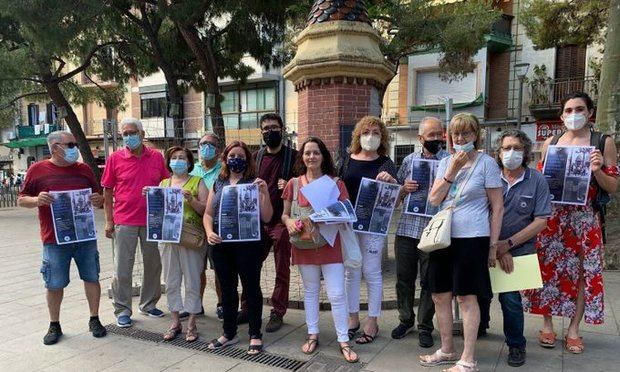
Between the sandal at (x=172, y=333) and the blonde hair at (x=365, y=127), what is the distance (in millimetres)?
2253

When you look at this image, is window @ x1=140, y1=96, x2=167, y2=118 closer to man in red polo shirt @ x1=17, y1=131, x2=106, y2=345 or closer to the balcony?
the balcony

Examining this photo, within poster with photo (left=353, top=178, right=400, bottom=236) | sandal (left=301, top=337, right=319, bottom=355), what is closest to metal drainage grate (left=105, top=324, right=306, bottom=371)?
sandal (left=301, top=337, right=319, bottom=355)

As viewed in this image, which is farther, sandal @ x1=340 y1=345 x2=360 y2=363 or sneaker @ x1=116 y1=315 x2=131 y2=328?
sneaker @ x1=116 y1=315 x2=131 y2=328

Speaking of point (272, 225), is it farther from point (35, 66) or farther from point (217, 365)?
point (35, 66)

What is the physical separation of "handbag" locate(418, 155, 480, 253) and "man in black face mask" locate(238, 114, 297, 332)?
140 centimetres

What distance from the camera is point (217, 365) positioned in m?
3.56

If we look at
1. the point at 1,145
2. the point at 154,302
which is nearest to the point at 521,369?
the point at 154,302

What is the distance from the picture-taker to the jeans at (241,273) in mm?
3701

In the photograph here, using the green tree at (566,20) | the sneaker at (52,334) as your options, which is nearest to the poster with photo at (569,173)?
the sneaker at (52,334)

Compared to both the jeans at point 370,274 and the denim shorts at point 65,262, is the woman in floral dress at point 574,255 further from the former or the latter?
the denim shorts at point 65,262

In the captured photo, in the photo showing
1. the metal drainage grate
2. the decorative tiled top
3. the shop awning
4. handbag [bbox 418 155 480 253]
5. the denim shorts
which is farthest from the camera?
the shop awning

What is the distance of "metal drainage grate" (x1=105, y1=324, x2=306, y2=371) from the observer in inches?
141

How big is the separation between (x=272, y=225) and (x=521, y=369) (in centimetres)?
232

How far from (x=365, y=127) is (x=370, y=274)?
124cm
